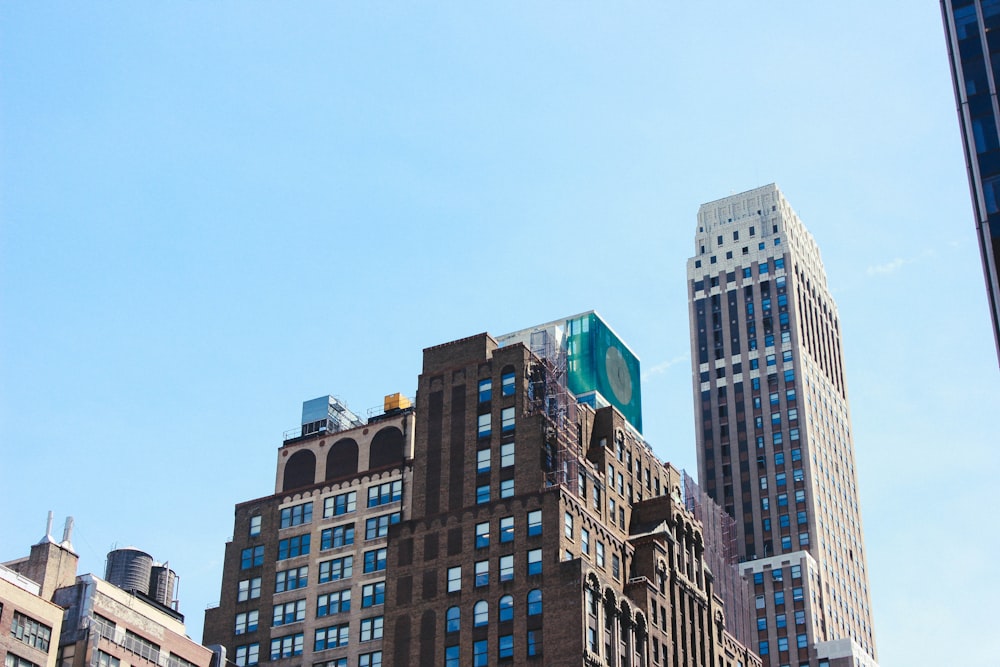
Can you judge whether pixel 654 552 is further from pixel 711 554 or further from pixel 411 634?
pixel 711 554

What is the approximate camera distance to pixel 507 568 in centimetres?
13425

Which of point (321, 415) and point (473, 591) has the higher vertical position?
point (321, 415)

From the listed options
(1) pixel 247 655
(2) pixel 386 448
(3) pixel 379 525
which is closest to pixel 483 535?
(3) pixel 379 525

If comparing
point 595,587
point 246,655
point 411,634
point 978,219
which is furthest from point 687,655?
point 978,219

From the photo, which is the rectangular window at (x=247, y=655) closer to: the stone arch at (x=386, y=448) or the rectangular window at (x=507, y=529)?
the stone arch at (x=386, y=448)

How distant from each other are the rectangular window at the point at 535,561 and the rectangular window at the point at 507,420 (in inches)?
514

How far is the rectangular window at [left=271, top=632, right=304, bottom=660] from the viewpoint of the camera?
468ft

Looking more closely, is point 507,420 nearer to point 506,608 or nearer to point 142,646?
point 506,608

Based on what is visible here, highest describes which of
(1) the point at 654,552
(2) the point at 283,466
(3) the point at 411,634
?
(2) the point at 283,466

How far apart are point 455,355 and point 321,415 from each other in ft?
60.9

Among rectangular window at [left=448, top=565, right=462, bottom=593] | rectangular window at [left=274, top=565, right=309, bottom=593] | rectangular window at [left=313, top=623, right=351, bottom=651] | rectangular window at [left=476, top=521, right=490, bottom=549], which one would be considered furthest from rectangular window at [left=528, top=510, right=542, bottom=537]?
rectangular window at [left=274, top=565, right=309, bottom=593]

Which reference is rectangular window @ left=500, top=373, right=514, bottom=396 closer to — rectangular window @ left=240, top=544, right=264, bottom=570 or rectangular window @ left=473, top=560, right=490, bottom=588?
rectangular window @ left=473, top=560, right=490, bottom=588

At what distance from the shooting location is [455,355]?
150 m

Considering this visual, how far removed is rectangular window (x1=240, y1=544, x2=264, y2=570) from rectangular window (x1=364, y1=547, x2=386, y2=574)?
1225cm
